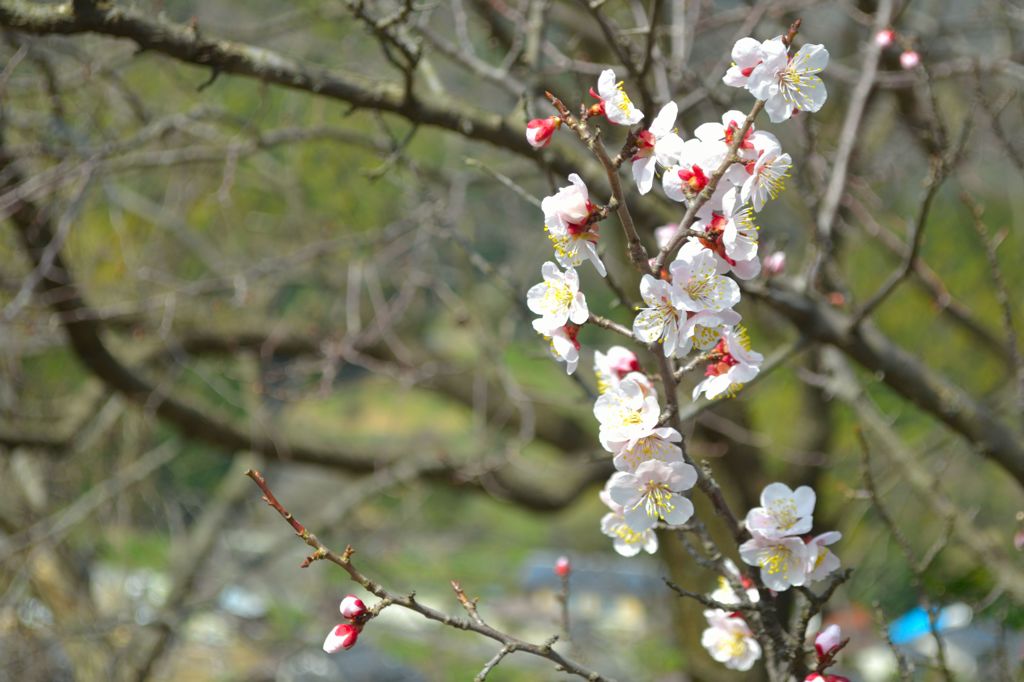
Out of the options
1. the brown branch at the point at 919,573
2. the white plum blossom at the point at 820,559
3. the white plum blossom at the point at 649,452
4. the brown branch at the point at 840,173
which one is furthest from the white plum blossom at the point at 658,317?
the brown branch at the point at 840,173

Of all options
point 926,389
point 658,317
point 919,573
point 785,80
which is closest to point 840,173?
point 926,389

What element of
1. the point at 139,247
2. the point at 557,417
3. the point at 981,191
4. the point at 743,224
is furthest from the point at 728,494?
the point at 139,247

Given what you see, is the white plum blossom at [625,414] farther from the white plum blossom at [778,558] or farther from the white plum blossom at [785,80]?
the white plum blossom at [785,80]

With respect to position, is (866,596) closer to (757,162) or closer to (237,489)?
(757,162)

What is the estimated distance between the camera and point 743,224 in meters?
1.20

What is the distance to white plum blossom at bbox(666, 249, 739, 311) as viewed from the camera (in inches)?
45.6

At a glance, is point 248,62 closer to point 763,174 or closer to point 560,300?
point 560,300

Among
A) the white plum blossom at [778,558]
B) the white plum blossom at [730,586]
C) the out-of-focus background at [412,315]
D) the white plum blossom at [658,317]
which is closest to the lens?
the white plum blossom at [658,317]

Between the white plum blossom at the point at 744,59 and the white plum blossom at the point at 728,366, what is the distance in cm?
33

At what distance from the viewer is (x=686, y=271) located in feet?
3.82

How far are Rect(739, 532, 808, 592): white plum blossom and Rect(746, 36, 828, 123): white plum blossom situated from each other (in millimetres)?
538

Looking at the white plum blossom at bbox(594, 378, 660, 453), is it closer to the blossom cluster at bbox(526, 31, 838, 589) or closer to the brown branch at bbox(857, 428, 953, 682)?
the blossom cluster at bbox(526, 31, 838, 589)

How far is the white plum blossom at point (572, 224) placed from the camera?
1190mm

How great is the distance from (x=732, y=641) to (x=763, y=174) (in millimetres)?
716
